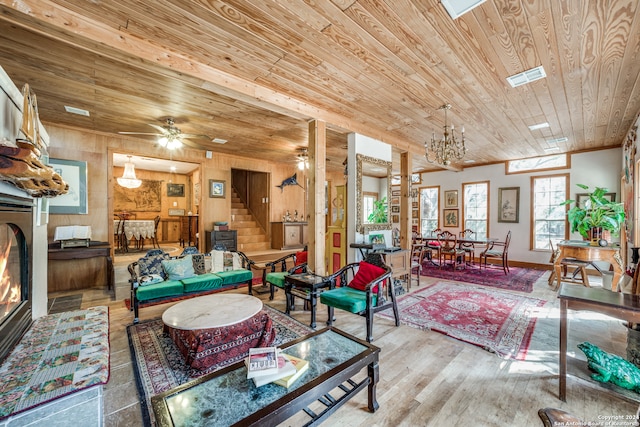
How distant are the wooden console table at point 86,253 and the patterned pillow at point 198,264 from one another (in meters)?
1.74

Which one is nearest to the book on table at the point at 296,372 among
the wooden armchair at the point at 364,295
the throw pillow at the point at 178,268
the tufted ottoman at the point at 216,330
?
the tufted ottoman at the point at 216,330

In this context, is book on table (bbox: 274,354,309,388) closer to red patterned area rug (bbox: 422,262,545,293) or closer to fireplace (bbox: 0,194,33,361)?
fireplace (bbox: 0,194,33,361)

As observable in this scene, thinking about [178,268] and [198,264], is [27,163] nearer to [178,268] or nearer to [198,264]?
[178,268]

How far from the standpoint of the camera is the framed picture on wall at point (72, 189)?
4465mm

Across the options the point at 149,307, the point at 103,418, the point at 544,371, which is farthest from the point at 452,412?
the point at 149,307

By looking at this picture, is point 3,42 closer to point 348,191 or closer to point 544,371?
point 348,191

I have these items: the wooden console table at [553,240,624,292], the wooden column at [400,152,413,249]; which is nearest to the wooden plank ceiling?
the wooden column at [400,152,413,249]

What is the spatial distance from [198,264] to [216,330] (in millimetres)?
2058

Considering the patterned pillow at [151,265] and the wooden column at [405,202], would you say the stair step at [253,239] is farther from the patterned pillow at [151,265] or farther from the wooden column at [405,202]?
the wooden column at [405,202]

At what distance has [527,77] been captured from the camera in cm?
A: 287

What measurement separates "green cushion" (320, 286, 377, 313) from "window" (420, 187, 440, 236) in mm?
6400

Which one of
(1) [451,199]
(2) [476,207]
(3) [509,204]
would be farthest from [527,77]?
(1) [451,199]

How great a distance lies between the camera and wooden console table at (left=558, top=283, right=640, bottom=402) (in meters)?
1.68

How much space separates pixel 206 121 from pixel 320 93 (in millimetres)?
2094
